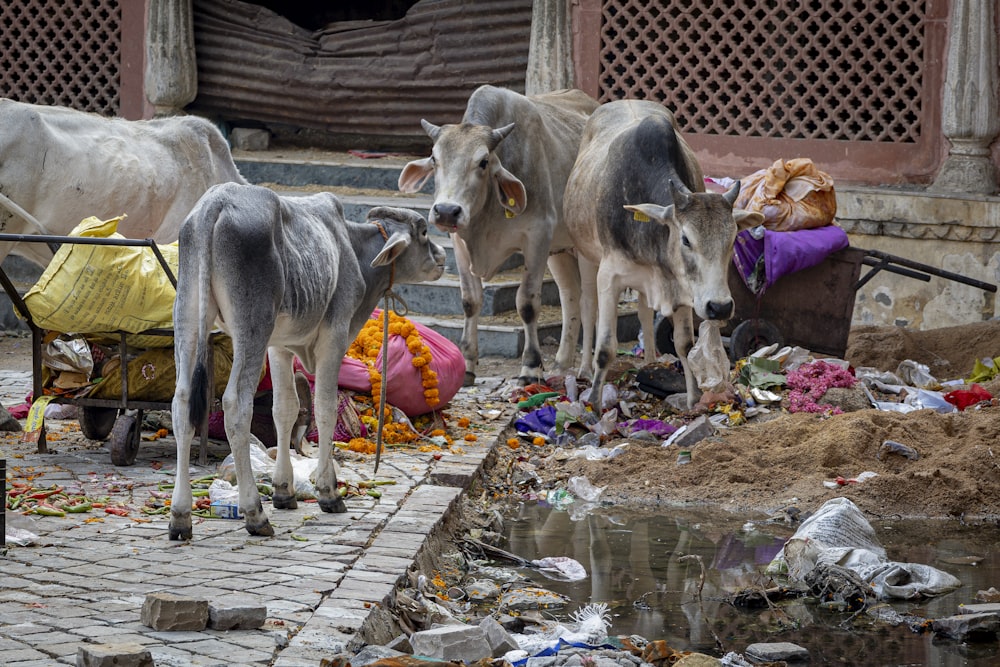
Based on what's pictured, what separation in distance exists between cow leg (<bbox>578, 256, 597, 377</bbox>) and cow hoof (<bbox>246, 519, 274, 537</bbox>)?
14.9ft

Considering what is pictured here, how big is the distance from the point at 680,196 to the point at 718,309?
0.72 meters

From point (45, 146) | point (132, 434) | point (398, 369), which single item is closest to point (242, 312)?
point (132, 434)

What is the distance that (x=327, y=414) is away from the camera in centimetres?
634

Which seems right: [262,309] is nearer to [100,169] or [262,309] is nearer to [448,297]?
[100,169]

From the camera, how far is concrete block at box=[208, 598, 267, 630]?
4539 mm

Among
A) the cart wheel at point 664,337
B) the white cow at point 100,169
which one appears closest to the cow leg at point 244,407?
the white cow at point 100,169

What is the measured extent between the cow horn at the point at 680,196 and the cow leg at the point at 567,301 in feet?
7.55

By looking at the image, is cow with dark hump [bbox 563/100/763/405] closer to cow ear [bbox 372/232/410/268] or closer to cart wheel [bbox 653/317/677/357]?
cart wheel [bbox 653/317/677/357]

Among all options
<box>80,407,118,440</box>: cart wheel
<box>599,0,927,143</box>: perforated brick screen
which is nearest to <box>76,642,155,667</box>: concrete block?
<box>80,407,118,440</box>: cart wheel

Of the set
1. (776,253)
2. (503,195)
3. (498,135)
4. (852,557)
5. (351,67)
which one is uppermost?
(351,67)

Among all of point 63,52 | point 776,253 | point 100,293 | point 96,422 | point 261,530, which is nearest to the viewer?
point 261,530

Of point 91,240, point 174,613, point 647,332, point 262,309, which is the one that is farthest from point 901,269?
point 174,613

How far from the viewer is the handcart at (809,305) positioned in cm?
982

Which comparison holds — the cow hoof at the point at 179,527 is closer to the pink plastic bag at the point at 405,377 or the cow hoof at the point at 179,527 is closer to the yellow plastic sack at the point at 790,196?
the pink plastic bag at the point at 405,377
